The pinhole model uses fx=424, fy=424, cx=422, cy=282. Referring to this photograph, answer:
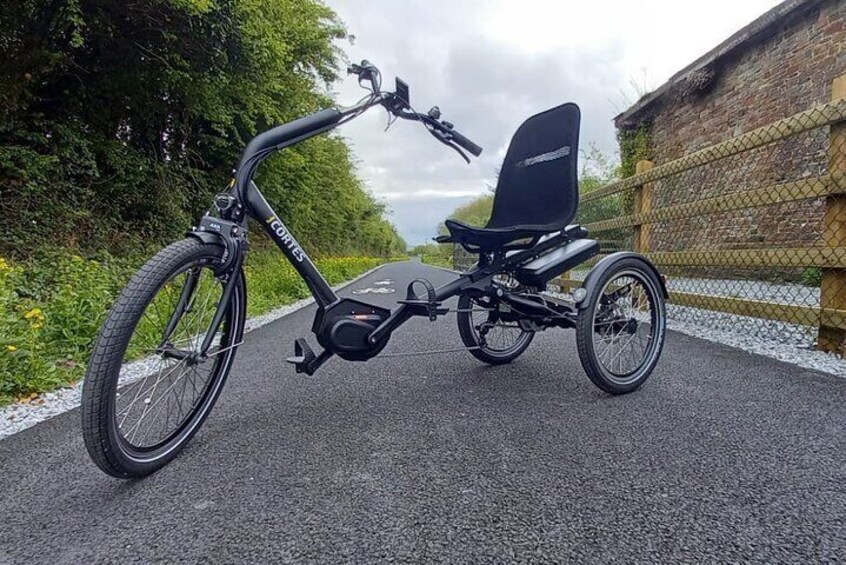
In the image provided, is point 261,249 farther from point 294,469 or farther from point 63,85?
point 294,469

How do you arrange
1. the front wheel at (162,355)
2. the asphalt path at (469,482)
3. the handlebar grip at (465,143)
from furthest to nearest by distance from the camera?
1. the handlebar grip at (465,143)
2. the front wheel at (162,355)
3. the asphalt path at (469,482)

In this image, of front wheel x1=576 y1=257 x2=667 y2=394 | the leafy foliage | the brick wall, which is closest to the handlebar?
front wheel x1=576 y1=257 x2=667 y2=394

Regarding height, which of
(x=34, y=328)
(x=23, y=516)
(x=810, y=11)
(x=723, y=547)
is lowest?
(x=723, y=547)

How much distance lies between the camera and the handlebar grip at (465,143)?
186 cm

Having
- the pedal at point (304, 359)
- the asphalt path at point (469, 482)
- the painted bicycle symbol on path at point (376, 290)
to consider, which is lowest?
the asphalt path at point (469, 482)

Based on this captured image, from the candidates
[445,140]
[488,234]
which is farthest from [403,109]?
[488,234]

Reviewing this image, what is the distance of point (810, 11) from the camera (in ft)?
17.9

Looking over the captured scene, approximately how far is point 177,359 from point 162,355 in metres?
0.05

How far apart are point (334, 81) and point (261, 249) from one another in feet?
11.3

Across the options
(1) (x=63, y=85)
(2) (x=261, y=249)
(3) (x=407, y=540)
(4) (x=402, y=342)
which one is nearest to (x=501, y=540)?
A: (3) (x=407, y=540)

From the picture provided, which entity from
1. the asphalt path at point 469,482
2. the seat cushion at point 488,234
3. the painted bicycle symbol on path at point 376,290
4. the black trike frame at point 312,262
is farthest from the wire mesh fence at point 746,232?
the painted bicycle symbol on path at point 376,290

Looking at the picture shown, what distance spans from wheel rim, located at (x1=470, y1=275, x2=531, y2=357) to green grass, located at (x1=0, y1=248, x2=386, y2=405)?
6.94ft

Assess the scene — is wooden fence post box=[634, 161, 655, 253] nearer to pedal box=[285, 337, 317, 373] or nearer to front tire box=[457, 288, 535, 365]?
front tire box=[457, 288, 535, 365]

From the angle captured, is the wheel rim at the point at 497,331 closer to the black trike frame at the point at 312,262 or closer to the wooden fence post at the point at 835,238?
the black trike frame at the point at 312,262
